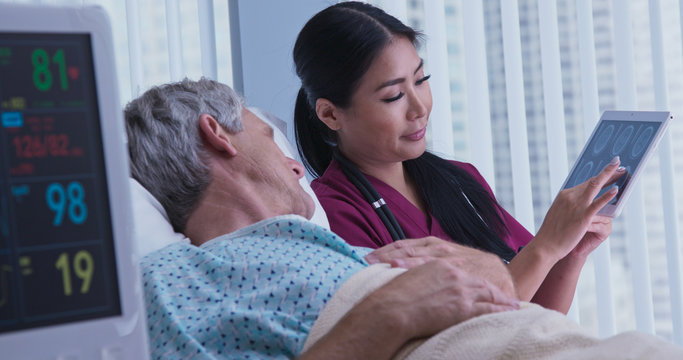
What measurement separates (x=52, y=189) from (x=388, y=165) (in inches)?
54.3

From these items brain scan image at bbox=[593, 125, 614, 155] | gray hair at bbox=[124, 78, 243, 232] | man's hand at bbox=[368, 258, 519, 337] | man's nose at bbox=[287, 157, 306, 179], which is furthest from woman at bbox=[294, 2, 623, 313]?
man's hand at bbox=[368, 258, 519, 337]

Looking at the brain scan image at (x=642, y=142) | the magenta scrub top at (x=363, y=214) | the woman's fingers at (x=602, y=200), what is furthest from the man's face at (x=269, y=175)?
the brain scan image at (x=642, y=142)

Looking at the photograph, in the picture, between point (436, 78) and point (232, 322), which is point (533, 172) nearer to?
point (436, 78)

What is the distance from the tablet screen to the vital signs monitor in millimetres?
1319

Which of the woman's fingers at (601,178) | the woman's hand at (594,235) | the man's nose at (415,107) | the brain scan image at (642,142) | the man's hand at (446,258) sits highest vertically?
the man's nose at (415,107)

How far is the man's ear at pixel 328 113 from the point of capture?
192cm

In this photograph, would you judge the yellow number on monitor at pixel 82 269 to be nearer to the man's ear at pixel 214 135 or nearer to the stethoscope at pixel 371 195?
the man's ear at pixel 214 135

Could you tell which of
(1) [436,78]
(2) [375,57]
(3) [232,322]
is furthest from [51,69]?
(1) [436,78]

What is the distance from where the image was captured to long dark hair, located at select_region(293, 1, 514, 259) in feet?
6.09

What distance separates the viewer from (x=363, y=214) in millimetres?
1835

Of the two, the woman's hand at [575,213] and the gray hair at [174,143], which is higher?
the gray hair at [174,143]

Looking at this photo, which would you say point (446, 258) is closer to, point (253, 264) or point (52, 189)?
point (253, 264)

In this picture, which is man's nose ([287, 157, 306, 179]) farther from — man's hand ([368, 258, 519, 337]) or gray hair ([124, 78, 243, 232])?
man's hand ([368, 258, 519, 337])

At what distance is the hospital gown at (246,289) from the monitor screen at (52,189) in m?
0.47
